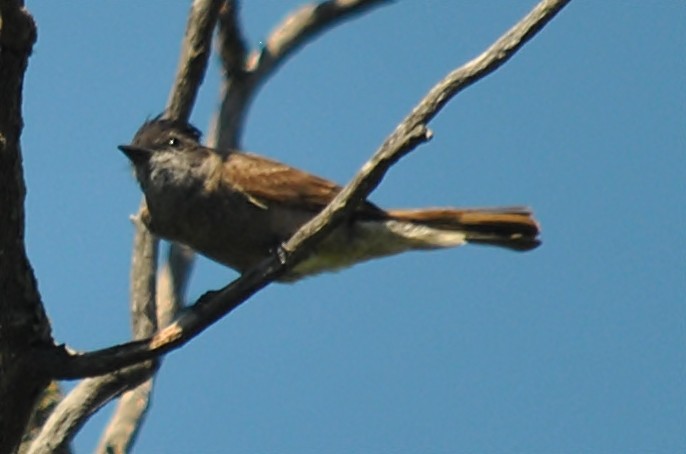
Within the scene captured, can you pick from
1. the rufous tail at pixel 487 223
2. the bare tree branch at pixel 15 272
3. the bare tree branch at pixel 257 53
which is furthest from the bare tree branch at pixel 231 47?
the bare tree branch at pixel 15 272

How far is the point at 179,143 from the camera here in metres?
6.74

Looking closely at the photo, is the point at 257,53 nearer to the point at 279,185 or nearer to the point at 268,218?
the point at 279,185

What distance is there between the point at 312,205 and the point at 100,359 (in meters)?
2.27

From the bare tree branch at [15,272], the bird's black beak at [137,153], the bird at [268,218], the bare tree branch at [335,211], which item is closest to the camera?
the bare tree branch at [15,272]

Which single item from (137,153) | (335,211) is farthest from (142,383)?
(335,211)

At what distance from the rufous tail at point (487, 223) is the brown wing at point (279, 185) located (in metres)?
0.22

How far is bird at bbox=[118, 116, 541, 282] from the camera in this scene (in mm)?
6441

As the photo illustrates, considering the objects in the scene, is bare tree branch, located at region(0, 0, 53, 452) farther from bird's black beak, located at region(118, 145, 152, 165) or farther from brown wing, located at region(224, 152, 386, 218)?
bird's black beak, located at region(118, 145, 152, 165)

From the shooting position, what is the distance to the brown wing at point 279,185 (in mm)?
6566

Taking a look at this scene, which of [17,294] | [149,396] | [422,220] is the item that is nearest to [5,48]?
[17,294]

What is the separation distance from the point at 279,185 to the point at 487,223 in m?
1.09

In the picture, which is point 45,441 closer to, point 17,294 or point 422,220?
point 17,294

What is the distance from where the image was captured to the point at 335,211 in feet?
14.7

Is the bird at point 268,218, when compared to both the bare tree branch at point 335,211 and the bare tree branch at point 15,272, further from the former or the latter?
the bare tree branch at point 15,272
